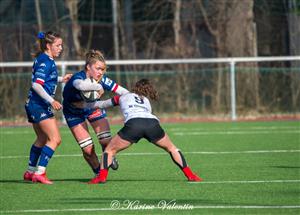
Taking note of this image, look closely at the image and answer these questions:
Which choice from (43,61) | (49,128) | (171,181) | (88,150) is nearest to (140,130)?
(171,181)

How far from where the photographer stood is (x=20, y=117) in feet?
76.2

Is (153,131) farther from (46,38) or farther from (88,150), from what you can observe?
(46,38)

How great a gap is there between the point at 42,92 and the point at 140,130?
1.30 m

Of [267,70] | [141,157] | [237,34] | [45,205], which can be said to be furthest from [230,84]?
[45,205]

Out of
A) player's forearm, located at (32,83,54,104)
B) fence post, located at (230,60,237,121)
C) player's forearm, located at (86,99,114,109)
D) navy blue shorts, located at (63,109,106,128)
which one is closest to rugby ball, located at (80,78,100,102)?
player's forearm, located at (86,99,114,109)

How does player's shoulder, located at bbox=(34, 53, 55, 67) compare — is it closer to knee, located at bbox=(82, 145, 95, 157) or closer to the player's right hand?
the player's right hand

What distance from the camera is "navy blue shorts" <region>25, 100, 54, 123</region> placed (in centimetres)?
1033

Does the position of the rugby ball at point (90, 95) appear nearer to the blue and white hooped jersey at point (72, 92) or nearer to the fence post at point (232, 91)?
the blue and white hooped jersey at point (72, 92)

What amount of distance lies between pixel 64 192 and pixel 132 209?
1.55 meters

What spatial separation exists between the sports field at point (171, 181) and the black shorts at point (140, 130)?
568 millimetres

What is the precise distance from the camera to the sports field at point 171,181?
8.06 meters

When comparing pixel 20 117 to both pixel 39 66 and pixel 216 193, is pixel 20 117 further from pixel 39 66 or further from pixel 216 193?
pixel 216 193

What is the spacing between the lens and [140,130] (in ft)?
32.1

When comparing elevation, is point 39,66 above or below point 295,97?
above
